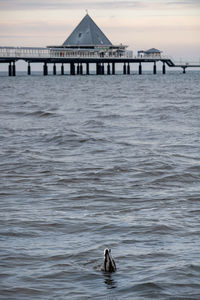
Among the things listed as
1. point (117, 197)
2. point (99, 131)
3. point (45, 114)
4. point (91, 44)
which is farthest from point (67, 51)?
point (117, 197)

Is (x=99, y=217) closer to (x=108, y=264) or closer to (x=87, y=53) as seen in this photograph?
(x=108, y=264)

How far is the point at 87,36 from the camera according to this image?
139 metres

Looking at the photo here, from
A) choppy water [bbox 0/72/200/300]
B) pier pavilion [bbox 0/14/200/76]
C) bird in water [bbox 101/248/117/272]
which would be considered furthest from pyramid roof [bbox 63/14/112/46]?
bird in water [bbox 101/248/117/272]

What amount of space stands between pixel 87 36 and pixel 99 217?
429 ft

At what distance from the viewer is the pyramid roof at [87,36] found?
137250mm

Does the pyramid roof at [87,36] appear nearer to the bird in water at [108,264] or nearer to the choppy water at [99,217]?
the choppy water at [99,217]

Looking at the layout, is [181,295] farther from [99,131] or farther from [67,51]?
[67,51]

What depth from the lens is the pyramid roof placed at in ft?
450

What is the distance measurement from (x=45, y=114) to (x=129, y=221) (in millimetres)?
24890

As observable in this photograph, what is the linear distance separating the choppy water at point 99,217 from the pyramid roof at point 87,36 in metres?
117

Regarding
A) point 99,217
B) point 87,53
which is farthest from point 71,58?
point 99,217

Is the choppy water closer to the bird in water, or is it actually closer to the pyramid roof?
the bird in water

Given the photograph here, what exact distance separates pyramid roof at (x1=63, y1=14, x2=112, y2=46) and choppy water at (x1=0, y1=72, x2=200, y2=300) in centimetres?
11657

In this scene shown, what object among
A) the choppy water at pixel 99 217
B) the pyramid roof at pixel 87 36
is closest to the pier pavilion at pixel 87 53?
the pyramid roof at pixel 87 36
